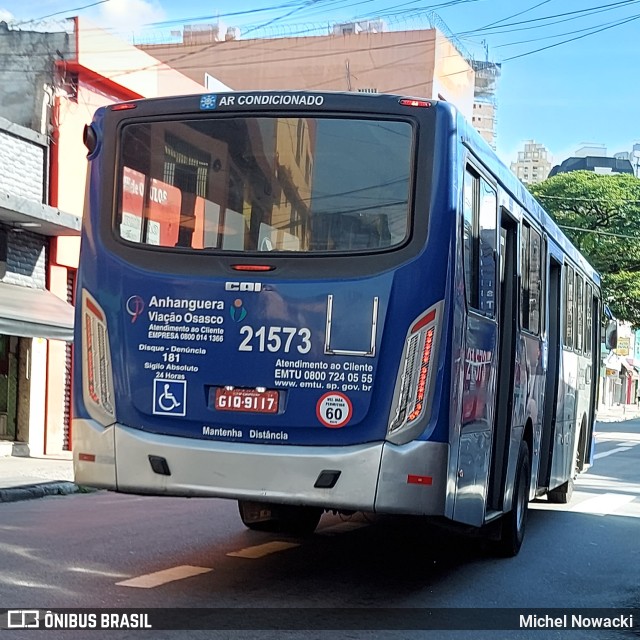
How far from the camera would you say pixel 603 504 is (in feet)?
47.6

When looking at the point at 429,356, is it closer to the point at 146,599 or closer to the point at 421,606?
the point at 421,606

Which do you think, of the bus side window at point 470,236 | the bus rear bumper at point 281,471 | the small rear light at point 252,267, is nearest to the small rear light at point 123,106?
the small rear light at point 252,267

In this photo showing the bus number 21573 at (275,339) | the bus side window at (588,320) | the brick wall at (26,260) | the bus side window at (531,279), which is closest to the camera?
the bus number 21573 at (275,339)

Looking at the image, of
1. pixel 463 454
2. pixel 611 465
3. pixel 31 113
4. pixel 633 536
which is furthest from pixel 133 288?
pixel 611 465

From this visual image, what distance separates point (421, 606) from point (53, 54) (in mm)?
14104

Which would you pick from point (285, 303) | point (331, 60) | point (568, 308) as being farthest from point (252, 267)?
point (331, 60)

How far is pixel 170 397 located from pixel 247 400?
0.52 m

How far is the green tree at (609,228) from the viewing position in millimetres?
46406

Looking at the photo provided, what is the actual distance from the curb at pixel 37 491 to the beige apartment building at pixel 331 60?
124 ft

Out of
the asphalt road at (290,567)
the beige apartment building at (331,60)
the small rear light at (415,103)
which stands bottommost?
the asphalt road at (290,567)

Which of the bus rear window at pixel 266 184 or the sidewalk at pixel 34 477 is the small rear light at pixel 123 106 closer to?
the bus rear window at pixel 266 184

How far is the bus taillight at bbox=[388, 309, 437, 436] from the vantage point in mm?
6617

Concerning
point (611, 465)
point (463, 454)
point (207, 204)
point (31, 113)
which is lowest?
point (611, 465)

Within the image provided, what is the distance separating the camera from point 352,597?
286 inches
